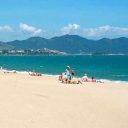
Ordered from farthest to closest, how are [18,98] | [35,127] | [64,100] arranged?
[64,100] → [18,98] → [35,127]

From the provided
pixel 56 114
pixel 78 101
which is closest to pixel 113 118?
pixel 56 114

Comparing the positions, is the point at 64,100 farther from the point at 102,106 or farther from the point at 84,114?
the point at 84,114

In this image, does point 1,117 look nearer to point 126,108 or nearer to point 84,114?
point 84,114

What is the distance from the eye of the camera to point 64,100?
1984 cm

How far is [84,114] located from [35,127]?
3237mm

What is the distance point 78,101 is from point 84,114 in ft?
10.6

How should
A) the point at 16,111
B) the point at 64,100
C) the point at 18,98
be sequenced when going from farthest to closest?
the point at 64,100 < the point at 18,98 < the point at 16,111

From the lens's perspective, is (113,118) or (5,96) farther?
(5,96)

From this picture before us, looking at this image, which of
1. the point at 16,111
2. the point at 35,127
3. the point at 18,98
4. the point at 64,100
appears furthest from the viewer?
the point at 64,100

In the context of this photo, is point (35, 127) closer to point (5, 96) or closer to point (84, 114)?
point (84, 114)

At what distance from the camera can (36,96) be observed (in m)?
20.0

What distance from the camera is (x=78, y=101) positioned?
20000 millimetres

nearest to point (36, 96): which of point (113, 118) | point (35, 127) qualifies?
point (113, 118)

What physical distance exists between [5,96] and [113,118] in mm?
4795
